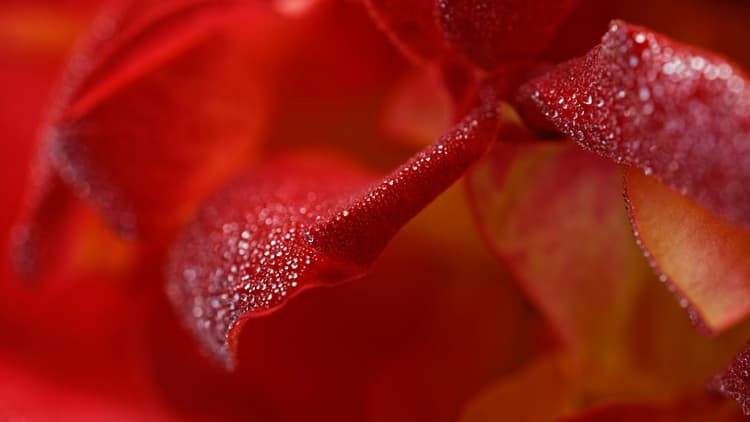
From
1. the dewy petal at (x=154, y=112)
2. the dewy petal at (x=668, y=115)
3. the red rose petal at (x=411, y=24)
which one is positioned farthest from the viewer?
the dewy petal at (x=154, y=112)

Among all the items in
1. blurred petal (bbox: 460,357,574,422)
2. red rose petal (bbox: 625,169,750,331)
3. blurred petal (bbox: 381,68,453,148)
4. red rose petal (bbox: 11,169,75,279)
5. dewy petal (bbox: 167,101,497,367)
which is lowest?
blurred petal (bbox: 460,357,574,422)

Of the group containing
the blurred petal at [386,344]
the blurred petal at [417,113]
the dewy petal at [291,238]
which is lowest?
the blurred petal at [386,344]

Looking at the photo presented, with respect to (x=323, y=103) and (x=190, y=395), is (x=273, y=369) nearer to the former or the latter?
(x=190, y=395)

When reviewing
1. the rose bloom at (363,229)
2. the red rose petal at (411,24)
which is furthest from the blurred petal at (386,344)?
the red rose petal at (411,24)

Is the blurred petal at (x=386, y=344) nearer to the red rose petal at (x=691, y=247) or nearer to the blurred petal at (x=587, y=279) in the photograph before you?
the blurred petal at (x=587, y=279)

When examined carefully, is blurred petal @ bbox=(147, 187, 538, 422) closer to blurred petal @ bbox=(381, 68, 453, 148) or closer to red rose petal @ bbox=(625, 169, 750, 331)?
blurred petal @ bbox=(381, 68, 453, 148)

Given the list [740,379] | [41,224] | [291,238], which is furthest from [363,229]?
[41,224]

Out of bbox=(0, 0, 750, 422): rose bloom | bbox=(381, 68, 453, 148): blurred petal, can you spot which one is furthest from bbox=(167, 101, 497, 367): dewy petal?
bbox=(381, 68, 453, 148): blurred petal
